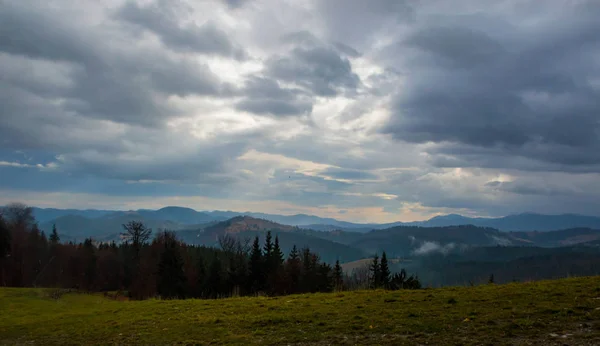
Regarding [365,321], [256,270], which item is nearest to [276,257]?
[256,270]

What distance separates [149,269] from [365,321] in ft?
217

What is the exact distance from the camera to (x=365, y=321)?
12.9 metres

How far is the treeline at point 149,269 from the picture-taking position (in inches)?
A: 2466

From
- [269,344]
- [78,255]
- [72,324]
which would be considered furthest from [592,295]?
[78,255]

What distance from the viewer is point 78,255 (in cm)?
8250

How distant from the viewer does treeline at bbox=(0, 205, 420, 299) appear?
62.6 meters

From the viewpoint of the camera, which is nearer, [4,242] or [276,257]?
[4,242]

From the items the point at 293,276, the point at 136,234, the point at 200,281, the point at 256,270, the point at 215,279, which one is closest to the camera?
the point at 293,276

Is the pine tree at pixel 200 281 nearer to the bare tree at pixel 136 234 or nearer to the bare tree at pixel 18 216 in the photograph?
the bare tree at pixel 136 234

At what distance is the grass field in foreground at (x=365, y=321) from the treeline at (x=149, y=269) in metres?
37.2

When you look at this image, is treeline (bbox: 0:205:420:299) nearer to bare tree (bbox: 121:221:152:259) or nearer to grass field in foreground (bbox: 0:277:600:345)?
bare tree (bbox: 121:221:152:259)

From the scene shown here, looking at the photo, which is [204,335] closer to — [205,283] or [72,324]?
[72,324]

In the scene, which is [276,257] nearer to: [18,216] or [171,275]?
[171,275]

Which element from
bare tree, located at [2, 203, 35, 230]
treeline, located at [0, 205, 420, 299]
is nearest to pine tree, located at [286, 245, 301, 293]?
treeline, located at [0, 205, 420, 299]
